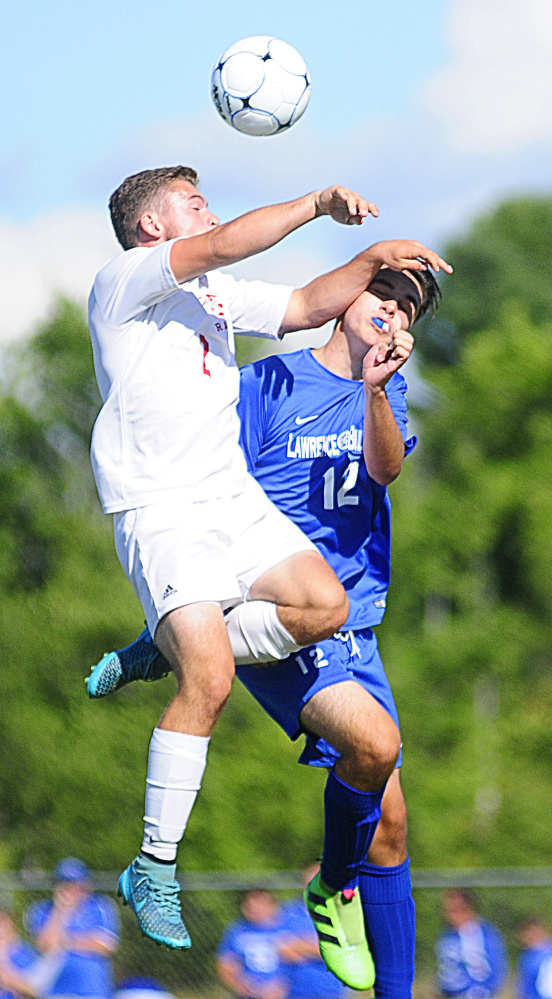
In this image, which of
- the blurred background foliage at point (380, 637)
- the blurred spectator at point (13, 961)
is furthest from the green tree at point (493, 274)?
the blurred spectator at point (13, 961)

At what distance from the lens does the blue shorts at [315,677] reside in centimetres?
510

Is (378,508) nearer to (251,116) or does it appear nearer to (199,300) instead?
(199,300)

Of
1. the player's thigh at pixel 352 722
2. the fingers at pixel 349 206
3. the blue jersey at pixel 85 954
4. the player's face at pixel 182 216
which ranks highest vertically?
the player's face at pixel 182 216

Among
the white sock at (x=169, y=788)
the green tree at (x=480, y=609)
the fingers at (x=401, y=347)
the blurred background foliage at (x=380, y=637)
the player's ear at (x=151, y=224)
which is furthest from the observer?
the green tree at (x=480, y=609)

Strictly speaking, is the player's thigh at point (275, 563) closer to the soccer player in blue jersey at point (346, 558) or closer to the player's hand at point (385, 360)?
the soccer player in blue jersey at point (346, 558)

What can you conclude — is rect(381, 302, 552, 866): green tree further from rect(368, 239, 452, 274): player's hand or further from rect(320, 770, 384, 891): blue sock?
rect(368, 239, 452, 274): player's hand

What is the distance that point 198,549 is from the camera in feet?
14.9

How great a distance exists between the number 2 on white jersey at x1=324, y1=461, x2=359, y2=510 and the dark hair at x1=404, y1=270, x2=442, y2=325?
2.17ft

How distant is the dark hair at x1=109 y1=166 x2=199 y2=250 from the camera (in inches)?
193

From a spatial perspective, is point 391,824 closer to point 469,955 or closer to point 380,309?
point 380,309

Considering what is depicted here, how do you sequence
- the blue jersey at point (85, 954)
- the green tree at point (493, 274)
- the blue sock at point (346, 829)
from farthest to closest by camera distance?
1. the green tree at point (493, 274)
2. the blue jersey at point (85, 954)
3. the blue sock at point (346, 829)

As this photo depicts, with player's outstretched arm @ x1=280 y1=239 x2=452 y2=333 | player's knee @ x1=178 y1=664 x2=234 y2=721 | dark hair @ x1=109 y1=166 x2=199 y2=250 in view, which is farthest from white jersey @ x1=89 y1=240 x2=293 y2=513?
player's knee @ x1=178 y1=664 x2=234 y2=721

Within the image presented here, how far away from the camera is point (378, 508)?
543 centimetres

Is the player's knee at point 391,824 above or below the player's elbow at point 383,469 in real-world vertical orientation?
below
